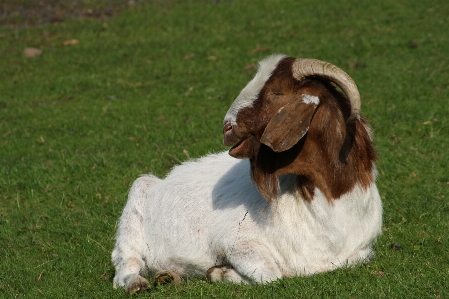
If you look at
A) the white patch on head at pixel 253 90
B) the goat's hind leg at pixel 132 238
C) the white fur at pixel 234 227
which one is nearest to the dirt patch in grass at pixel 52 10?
the goat's hind leg at pixel 132 238

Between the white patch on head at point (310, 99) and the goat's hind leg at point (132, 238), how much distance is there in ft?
7.36

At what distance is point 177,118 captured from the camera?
1279 cm

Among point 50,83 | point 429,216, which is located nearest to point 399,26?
point 50,83

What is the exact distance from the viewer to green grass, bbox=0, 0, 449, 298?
22.7ft

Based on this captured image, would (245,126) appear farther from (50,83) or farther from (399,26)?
(399,26)

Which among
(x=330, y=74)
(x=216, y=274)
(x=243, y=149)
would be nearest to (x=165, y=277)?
(x=216, y=274)

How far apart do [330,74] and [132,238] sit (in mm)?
2903

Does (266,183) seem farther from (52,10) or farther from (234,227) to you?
(52,10)

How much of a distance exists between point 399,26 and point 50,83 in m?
8.30

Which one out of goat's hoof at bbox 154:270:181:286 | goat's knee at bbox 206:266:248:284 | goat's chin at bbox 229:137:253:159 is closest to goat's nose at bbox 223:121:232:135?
goat's chin at bbox 229:137:253:159

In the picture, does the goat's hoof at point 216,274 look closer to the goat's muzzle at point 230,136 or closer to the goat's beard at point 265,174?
the goat's beard at point 265,174

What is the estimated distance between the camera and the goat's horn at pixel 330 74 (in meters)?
5.62

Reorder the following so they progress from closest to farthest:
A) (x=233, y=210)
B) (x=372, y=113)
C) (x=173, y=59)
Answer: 1. (x=233, y=210)
2. (x=372, y=113)
3. (x=173, y=59)

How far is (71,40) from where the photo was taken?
1931 centimetres
